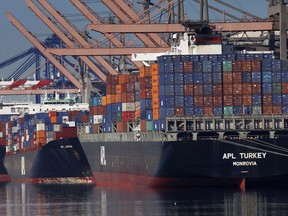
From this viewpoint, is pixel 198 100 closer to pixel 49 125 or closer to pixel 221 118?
pixel 221 118

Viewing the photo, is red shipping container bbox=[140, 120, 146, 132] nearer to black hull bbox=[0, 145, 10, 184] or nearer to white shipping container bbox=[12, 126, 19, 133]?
white shipping container bbox=[12, 126, 19, 133]

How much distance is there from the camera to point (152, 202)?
80188mm

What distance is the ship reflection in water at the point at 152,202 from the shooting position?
244ft

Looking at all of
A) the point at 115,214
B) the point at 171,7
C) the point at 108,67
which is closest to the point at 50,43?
the point at 108,67

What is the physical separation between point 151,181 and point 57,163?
25.2 m

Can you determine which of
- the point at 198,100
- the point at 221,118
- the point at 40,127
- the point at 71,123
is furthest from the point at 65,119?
the point at 221,118

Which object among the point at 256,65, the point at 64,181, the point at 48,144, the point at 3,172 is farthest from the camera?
the point at 3,172

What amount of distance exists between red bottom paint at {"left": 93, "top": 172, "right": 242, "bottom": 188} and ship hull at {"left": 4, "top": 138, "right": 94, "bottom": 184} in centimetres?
750

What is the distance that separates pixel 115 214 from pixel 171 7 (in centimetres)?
3596

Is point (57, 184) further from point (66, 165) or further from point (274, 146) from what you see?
point (274, 146)

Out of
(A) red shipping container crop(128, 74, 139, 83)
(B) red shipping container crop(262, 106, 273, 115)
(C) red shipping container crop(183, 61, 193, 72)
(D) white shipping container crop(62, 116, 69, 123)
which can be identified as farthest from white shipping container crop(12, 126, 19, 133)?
(B) red shipping container crop(262, 106, 273, 115)

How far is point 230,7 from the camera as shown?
103 metres

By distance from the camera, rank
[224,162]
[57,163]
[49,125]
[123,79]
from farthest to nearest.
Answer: [57,163] < [49,125] < [123,79] < [224,162]

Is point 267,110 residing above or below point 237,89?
below
